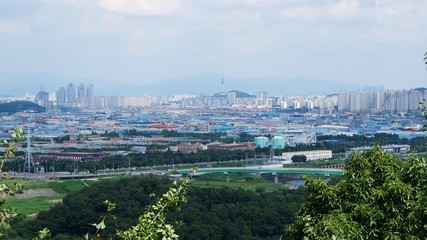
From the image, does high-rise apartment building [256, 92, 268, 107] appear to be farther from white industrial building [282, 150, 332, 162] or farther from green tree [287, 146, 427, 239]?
green tree [287, 146, 427, 239]

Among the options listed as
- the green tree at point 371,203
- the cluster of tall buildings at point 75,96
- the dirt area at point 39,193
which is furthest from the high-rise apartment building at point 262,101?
the green tree at point 371,203

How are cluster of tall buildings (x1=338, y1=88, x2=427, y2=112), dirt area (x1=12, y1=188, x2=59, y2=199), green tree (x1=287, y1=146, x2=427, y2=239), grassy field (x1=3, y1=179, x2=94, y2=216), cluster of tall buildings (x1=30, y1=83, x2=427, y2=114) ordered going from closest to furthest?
green tree (x1=287, y1=146, x2=427, y2=239) → grassy field (x1=3, y1=179, x2=94, y2=216) → dirt area (x1=12, y1=188, x2=59, y2=199) → cluster of tall buildings (x1=338, y1=88, x2=427, y2=112) → cluster of tall buildings (x1=30, y1=83, x2=427, y2=114)

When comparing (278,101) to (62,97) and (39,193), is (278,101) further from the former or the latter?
(39,193)

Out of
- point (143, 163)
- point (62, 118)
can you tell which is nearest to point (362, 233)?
point (143, 163)

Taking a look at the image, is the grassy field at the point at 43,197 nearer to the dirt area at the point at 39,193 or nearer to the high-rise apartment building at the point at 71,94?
the dirt area at the point at 39,193

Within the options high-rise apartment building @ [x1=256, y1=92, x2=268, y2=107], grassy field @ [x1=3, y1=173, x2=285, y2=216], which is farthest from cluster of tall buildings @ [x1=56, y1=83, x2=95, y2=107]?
grassy field @ [x1=3, y1=173, x2=285, y2=216]

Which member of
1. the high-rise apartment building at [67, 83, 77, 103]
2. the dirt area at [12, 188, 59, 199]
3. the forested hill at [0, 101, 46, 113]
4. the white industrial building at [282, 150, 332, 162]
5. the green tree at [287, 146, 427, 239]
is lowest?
the dirt area at [12, 188, 59, 199]

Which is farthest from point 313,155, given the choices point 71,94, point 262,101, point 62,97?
point 71,94
